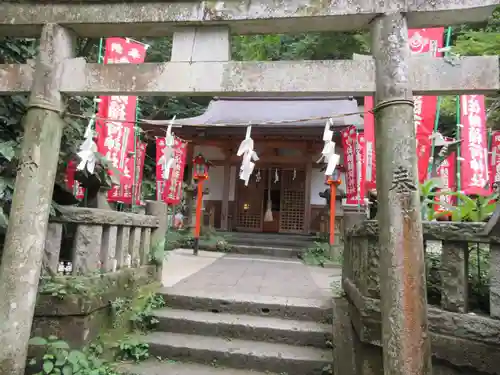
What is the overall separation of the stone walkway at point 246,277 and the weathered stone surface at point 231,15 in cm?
375

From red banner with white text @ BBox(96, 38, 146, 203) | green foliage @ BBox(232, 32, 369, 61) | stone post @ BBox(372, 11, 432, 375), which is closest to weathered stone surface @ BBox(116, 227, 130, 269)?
red banner with white text @ BBox(96, 38, 146, 203)

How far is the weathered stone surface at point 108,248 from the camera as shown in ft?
14.1

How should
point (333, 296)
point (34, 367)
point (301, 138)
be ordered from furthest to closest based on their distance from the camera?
point (301, 138), point (333, 296), point (34, 367)

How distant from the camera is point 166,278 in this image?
639 cm

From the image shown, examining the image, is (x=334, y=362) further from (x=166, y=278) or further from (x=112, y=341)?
(x=166, y=278)

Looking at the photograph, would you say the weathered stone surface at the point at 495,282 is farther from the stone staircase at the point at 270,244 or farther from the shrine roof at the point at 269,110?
the shrine roof at the point at 269,110

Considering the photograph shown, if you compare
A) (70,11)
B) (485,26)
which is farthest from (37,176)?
(485,26)

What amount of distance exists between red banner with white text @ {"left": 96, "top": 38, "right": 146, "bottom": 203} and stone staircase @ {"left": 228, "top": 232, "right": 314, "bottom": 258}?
5318mm

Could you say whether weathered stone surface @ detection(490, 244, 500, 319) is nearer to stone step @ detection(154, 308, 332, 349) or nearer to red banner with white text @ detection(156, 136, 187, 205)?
stone step @ detection(154, 308, 332, 349)

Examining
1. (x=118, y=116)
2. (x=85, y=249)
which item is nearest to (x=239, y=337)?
(x=85, y=249)

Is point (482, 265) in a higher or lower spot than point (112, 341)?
A: higher

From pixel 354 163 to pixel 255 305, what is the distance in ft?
17.4

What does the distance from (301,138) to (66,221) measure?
8851 mm

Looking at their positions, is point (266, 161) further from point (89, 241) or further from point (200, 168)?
point (89, 241)
